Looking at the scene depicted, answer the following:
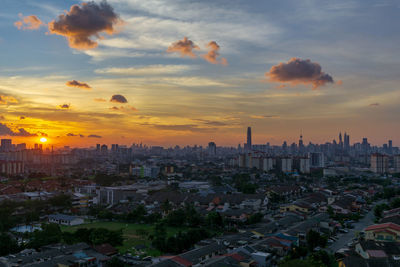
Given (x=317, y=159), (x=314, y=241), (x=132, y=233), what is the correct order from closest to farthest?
(x=314, y=241) < (x=132, y=233) < (x=317, y=159)

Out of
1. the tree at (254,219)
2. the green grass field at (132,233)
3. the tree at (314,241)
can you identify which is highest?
the tree at (314,241)

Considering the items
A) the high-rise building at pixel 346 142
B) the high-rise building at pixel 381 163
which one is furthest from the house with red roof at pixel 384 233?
the high-rise building at pixel 346 142

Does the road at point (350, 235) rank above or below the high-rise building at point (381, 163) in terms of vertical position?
below

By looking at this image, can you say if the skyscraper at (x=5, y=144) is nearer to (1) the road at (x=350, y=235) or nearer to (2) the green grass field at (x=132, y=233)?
(2) the green grass field at (x=132, y=233)

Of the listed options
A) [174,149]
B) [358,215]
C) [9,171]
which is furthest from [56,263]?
[174,149]

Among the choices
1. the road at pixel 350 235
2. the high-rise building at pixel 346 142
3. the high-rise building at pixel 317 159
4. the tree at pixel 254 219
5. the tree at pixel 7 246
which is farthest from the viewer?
the high-rise building at pixel 346 142

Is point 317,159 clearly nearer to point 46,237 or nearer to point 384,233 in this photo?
point 384,233

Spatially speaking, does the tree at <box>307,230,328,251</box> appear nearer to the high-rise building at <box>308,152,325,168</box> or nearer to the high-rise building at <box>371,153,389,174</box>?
the high-rise building at <box>371,153,389,174</box>

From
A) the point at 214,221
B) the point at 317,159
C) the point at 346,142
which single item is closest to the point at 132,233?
the point at 214,221
